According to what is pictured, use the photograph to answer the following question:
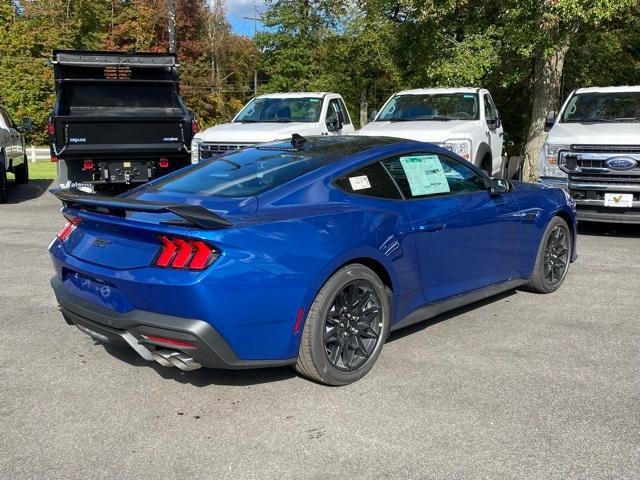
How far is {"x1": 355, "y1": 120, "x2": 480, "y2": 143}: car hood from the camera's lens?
34.0 feet

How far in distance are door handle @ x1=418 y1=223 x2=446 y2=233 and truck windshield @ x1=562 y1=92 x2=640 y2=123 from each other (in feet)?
21.1

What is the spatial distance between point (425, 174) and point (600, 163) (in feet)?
17.0

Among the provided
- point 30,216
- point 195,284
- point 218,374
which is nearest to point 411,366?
point 218,374

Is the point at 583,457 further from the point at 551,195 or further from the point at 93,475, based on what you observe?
the point at 551,195

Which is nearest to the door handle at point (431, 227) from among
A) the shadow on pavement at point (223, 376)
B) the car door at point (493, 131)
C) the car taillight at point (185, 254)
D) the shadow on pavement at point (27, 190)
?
the shadow on pavement at point (223, 376)

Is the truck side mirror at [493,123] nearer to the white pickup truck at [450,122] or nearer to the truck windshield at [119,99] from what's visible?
the white pickup truck at [450,122]

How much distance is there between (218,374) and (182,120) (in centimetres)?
811

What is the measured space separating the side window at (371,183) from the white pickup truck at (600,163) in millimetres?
5518

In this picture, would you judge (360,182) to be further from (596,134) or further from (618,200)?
(596,134)

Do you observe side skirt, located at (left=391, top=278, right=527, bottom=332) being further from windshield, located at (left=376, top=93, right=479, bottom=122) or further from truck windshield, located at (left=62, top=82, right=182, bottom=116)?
truck windshield, located at (left=62, top=82, right=182, bottom=116)

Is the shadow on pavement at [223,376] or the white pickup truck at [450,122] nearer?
the shadow on pavement at [223,376]

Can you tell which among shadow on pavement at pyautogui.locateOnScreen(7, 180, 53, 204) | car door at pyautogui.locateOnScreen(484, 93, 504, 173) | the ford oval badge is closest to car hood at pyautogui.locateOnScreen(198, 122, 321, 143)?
car door at pyautogui.locateOnScreen(484, 93, 504, 173)

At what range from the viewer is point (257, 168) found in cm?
462

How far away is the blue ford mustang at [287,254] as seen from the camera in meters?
3.52
